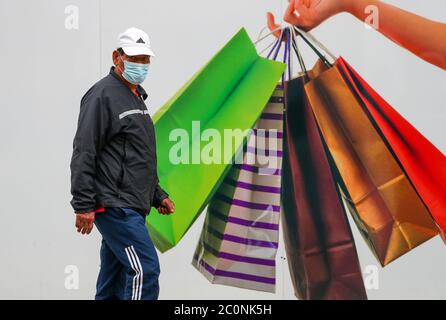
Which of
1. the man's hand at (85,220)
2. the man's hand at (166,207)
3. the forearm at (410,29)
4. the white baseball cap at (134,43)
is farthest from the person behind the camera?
the forearm at (410,29)

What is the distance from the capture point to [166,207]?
3467 mm

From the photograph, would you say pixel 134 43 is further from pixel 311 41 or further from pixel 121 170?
pixel 311 41

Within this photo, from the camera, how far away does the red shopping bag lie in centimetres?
376

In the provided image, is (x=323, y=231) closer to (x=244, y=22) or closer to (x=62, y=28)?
(x=244, y=22)

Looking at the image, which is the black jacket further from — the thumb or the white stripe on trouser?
the thumb

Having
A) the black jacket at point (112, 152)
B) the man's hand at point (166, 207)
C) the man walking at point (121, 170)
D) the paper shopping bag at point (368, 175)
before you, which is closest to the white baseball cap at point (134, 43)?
the man walking at point (121, 170)

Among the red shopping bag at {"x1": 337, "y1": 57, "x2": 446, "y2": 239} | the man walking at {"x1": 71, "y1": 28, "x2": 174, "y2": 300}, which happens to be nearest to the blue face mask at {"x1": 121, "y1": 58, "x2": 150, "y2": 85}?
the man walking at {"x1": 71, "y1": 28, "x2": 174, "y2": 300}

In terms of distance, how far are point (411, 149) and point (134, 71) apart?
1254mm

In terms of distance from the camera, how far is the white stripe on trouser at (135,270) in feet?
10.5

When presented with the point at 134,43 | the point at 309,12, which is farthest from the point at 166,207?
the point at 309,12

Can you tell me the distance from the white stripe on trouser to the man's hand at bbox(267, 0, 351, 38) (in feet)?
3.85

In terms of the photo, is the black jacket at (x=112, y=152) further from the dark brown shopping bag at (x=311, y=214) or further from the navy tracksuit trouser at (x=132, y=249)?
the dark brown shopping bag at (x=311, y=214)

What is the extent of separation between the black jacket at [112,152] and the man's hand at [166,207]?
0.50 ft
